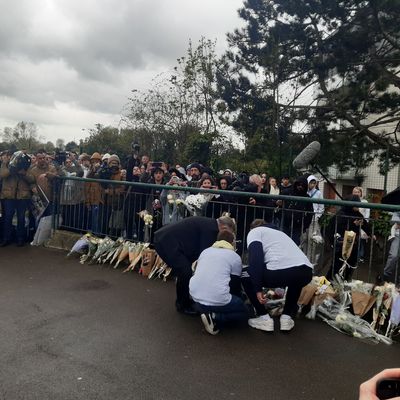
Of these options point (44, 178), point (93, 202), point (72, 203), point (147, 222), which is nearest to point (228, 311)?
point (147, 222)

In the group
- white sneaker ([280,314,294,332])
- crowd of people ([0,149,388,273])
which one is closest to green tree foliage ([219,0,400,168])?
crowd of people ([0,149,388,273])

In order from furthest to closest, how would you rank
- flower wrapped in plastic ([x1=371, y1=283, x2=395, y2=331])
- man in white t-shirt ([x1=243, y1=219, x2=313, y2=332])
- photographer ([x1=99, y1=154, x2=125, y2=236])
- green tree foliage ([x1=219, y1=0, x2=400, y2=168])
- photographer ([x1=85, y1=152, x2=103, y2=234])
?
green tree foliage ([x1=219, y1=0, x2=400, y2=168]), photographer ([x1=85, y1=152, x2=103, y2=234]), photographer ([x1=99, y1=154, x2=125, y2=236]), flower wrapped in plastic ([x1=371, y1=283, x2=395, y2=331]), man in white t-shirt ([x1=243, y1=219, x2=313, y2=332])

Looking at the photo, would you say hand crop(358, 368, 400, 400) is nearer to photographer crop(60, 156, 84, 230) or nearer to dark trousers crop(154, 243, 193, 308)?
dark trousers crop(154, 243, 193, 308)

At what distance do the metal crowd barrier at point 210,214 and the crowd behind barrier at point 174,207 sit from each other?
1 centimetres

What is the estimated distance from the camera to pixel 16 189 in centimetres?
773

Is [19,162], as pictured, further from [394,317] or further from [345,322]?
[394,317]

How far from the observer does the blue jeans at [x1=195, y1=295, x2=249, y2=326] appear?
14.0ft

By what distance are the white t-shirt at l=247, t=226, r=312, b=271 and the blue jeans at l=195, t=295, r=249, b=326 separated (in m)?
0.51

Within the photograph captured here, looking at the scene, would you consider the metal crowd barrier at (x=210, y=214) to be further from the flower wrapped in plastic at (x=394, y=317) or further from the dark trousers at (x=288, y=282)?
the dark trousers at (x=288, y=282)

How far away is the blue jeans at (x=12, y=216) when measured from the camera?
7.76m

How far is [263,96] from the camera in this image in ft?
41.1

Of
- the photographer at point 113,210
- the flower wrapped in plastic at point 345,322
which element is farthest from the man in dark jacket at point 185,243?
the photographer at point 113,210

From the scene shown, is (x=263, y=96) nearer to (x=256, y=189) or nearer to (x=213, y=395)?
(x=256, y=189)

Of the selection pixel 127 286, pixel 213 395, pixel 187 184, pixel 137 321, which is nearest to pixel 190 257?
pixel 137 321
